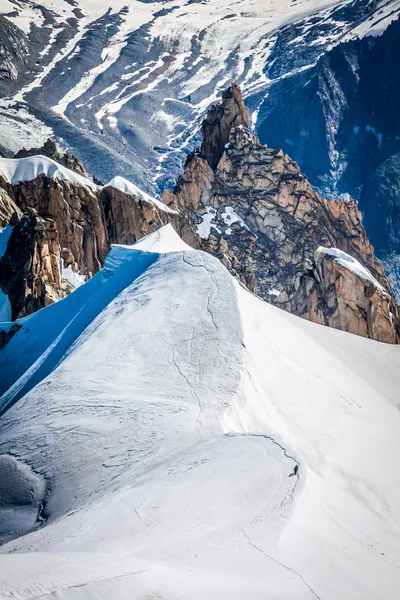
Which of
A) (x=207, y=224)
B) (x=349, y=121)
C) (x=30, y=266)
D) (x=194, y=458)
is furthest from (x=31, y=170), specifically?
(x=349, y=121)

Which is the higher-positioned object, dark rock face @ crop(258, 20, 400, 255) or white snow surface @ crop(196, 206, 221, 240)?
dark rock face @ crop(258, 20, 400, 255)

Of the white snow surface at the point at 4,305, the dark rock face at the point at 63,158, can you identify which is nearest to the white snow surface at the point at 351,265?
the white snow surface at the point at 4,305

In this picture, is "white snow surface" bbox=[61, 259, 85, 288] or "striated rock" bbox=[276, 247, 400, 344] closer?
"white snow surface" bbox=[61, 259, 85, 288]

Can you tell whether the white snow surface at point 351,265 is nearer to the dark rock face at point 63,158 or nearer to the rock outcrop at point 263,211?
the dark rock face at point 63,158

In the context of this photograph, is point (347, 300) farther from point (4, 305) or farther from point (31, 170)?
point (31, 170)

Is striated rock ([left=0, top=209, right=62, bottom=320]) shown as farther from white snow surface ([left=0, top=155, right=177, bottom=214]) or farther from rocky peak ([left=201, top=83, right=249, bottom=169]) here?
rocky peak ([left=201, top=83, right=249, bottom=169])

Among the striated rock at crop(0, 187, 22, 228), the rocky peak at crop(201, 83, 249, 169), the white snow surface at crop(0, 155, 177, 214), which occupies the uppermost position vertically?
Answer: the rocky peak at crop(201, 83, 249, 169)

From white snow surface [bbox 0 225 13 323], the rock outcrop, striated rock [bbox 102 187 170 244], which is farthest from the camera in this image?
the rock outcrop

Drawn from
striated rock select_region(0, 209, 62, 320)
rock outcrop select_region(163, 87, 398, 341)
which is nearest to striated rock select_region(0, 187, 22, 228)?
striated rock select_region(0, 209, 62, 320)
